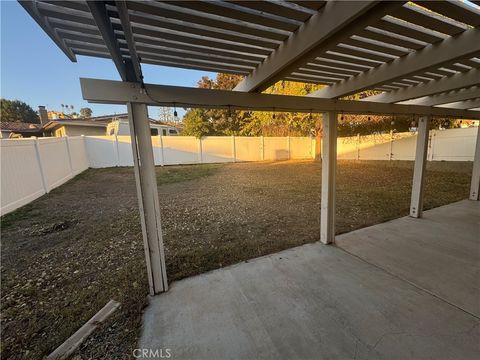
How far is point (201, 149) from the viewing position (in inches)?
518

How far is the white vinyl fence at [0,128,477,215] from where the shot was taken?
5.02 metres

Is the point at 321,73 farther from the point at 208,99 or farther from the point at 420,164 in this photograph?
the point at 420,164

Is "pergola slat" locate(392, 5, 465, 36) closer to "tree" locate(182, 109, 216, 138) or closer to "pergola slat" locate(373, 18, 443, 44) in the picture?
"pergola slat" locate(373, 18, 443, 44)

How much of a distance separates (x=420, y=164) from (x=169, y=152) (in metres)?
11.4

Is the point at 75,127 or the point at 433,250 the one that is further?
the point at 75,127

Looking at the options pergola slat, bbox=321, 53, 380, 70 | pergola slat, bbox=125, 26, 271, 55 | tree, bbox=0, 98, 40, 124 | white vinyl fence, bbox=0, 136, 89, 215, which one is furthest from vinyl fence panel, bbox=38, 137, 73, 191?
tree, bbox=0, 98, 40, 124

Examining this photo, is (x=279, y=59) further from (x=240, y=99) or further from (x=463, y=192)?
(x=463, y=192)

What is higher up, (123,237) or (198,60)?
(198,60)

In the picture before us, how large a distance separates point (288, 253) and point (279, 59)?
2.36 metres

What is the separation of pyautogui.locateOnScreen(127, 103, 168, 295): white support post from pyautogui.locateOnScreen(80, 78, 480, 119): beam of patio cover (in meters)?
0.12

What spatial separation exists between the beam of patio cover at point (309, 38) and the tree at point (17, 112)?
41528 millimetres

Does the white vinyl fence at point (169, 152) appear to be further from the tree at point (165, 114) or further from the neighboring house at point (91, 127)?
the tree at point (165, 114)

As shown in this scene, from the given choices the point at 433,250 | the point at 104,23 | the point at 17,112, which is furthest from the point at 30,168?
the point at 17,112

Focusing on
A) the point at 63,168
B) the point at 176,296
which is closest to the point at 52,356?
the point at 176,296
